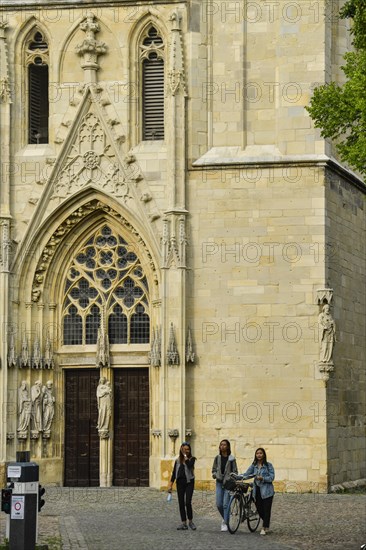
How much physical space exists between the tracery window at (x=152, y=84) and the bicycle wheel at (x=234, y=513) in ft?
42.2

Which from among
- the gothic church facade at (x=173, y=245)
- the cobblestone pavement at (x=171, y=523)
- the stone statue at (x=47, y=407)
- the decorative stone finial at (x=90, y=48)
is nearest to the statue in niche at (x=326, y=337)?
the gothic church facade at (x=173, y=245)

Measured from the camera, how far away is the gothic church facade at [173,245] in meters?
32.6

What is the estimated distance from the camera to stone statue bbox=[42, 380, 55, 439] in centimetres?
3381

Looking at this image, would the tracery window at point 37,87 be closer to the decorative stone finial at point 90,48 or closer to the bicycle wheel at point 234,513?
the decorative stone finial at point 90,48

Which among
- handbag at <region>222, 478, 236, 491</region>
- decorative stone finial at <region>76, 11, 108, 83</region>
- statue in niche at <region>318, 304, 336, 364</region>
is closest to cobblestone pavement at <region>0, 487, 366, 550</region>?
handbag at <region>222, 478, 236, 491</region>

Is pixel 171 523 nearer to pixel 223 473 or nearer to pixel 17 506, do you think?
pixel 223 473

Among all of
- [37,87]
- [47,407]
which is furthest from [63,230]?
[47,407]

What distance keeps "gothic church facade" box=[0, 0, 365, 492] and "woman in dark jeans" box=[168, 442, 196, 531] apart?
8.30 m

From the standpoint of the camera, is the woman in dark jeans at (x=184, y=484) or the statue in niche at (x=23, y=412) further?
the statue in niche at (x=23, y=412)

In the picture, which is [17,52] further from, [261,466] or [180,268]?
[261,466]

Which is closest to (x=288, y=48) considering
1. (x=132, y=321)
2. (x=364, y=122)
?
(x=132, y=321)

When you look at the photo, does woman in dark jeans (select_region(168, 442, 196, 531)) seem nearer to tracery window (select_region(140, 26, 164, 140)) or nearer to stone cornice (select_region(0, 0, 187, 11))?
tracery window (select_region(140, 26, 164, 140))

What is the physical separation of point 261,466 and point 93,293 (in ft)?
38.6

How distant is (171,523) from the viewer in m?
25.0
